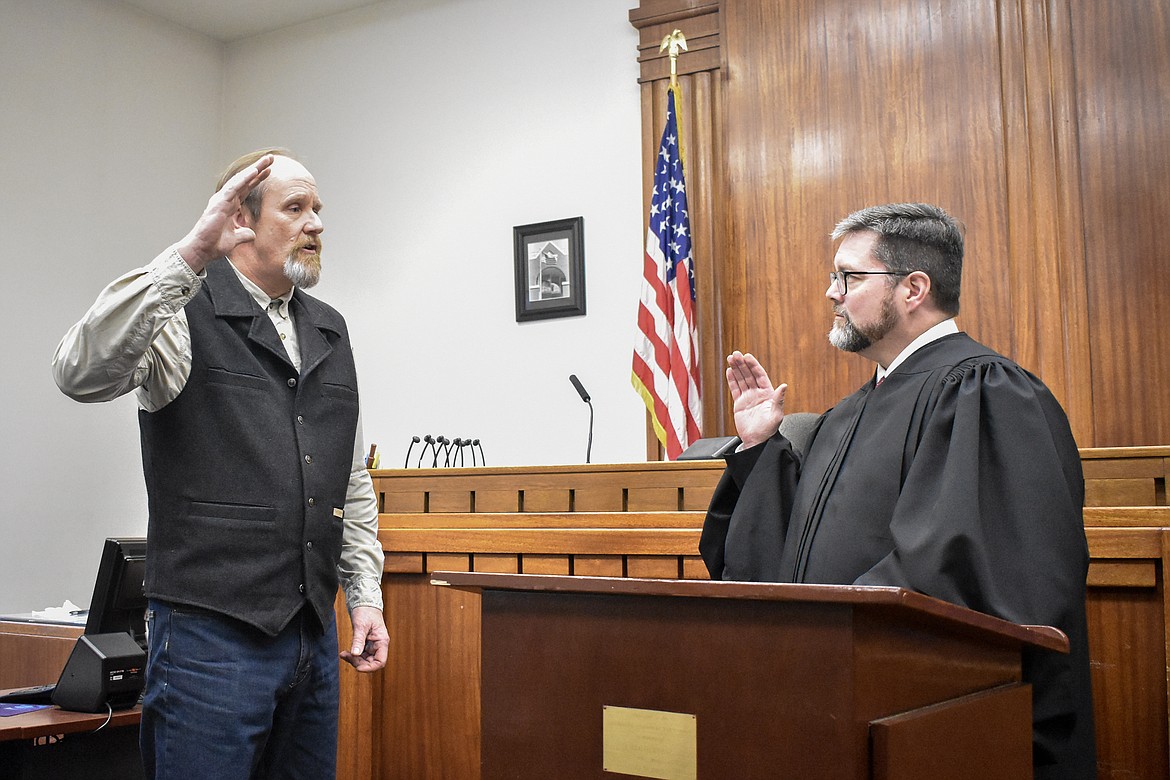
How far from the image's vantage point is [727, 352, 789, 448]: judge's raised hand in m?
2.32

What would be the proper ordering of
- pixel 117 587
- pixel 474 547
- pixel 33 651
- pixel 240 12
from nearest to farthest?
1. pixel 117 587
2. pixel 474 547
3. pixel 33 651
4. pixel 240 12

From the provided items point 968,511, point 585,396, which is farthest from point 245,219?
point 585,396

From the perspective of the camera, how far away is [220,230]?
1779mm

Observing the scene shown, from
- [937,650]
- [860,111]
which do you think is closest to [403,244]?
[860,111]

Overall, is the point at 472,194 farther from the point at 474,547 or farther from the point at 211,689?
the point at 211,689

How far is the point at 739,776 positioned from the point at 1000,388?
1.07m

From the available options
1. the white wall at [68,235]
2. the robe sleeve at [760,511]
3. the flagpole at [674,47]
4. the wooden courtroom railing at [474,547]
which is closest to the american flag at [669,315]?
the flagpole at [674,47]

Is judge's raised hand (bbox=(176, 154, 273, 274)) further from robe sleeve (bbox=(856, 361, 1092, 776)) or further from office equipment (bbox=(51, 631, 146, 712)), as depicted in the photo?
office equipment (bbox=(51, 631, 146, 712))

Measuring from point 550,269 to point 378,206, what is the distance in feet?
4.33

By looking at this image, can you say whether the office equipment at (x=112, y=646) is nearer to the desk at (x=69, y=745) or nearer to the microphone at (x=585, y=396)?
the desk at (x=69, y=745)

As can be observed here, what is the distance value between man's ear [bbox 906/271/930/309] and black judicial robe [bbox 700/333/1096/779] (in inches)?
3.7

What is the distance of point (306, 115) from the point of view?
6.73m

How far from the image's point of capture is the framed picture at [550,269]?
5617 mm

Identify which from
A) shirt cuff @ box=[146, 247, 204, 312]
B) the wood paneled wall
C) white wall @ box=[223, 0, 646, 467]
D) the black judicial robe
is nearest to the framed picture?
white wall @ box=[223, 0, 646, 467]
